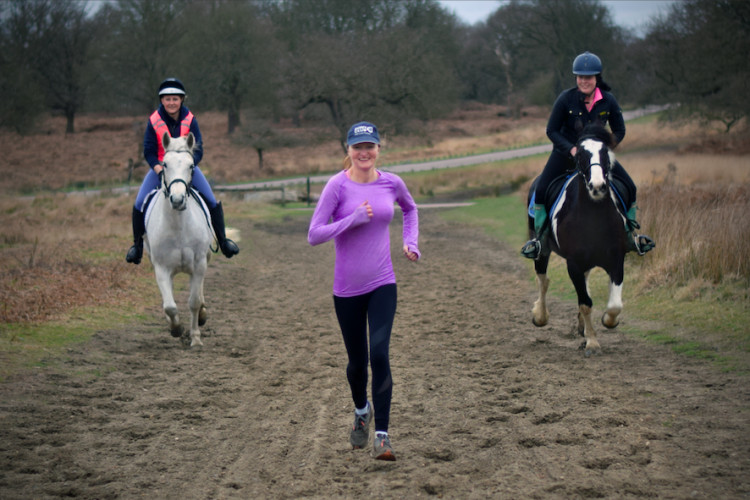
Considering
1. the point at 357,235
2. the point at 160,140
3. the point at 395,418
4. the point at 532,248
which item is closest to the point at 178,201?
the point at 160,140

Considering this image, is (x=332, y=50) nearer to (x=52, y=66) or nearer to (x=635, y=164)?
(x=635, y=164)

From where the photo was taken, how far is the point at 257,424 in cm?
579

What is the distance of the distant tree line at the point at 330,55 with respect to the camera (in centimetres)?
3175

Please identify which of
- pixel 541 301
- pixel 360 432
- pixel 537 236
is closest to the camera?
pixel 360 432

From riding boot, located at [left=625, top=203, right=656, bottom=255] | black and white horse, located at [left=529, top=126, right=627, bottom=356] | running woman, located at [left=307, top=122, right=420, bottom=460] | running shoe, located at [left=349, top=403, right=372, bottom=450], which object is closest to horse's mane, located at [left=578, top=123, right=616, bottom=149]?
black and white horse, located at [left=529, top=126, right=627, bottom=356]

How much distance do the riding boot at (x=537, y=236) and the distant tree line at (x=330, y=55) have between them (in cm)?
2175

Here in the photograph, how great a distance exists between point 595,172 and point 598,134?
0.60 m

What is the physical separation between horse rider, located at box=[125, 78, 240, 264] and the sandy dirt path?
1.54 metres

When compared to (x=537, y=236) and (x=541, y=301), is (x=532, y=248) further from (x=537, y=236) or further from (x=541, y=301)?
(x=541, y=301)

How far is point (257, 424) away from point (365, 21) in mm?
46041

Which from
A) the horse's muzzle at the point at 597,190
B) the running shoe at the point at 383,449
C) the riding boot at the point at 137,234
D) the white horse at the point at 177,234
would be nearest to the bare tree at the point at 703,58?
the horse's muzzle at the point at 597,190

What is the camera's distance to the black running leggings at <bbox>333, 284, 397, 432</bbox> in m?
4.81

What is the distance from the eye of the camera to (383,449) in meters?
4.78

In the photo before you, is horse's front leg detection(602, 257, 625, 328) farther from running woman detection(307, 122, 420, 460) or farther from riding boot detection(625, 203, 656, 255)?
running woman detection(307, 122, 420, 460)
